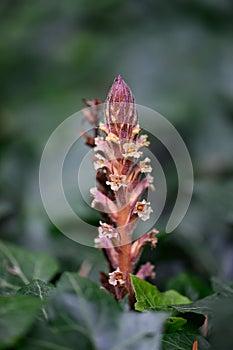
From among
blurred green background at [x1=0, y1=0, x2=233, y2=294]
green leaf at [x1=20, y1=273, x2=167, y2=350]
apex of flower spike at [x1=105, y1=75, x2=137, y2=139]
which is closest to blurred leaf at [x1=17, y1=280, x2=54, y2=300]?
green leaf at [x1=20, y1=273, x2=167, y2=350]

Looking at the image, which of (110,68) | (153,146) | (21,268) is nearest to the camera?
(21,268)

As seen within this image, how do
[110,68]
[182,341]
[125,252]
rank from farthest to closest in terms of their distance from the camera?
[110,68] → [125,252] → [182,341]

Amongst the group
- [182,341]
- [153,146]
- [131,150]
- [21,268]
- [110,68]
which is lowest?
[182,341]

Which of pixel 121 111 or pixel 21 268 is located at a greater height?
pixel 121 111

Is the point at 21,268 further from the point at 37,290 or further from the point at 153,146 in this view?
the point at 153,146

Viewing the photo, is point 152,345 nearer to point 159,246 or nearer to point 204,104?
point 159,246

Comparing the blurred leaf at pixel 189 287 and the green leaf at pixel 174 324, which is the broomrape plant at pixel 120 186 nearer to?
the green leaf at pixel 174 324

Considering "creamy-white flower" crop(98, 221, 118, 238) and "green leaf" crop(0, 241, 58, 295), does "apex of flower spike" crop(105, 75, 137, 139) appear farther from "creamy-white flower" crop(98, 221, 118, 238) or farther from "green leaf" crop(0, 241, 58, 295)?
"green leaf" crop(0, 241, 58, 295)

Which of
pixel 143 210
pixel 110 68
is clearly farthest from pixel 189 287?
pixel 110 68

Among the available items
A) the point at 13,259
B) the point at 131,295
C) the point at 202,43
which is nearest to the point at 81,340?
the point at 131,295
